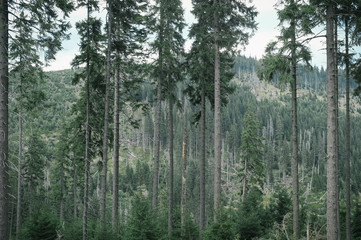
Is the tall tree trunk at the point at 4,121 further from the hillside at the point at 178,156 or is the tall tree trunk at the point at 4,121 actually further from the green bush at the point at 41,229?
the green bush at the point at 41,229

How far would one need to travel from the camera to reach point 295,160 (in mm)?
13211

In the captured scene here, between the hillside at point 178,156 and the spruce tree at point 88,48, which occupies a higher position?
the spruce tree at point 88,48

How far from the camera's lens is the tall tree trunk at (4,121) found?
792cm

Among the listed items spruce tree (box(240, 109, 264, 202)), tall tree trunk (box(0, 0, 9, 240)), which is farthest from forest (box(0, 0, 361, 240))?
spruce tree (box(240, 109, 264, 202))

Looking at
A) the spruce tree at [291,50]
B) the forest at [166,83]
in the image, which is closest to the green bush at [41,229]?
the forest at [166,83]

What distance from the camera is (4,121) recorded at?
8.12m

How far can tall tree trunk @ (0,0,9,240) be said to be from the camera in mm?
7916

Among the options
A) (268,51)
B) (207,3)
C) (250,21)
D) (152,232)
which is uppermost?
(207,3)

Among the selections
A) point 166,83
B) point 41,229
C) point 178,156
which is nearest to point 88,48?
point 166,83

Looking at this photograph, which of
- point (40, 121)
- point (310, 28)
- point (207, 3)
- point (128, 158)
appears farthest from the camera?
point (40, 121)

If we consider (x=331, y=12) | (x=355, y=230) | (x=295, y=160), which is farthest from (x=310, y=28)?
(x=355, y=230)

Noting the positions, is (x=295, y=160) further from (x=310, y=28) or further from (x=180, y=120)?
(x=180, y=120)

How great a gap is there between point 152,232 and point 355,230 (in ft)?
48.7

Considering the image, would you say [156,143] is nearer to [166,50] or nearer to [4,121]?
[166,50]
